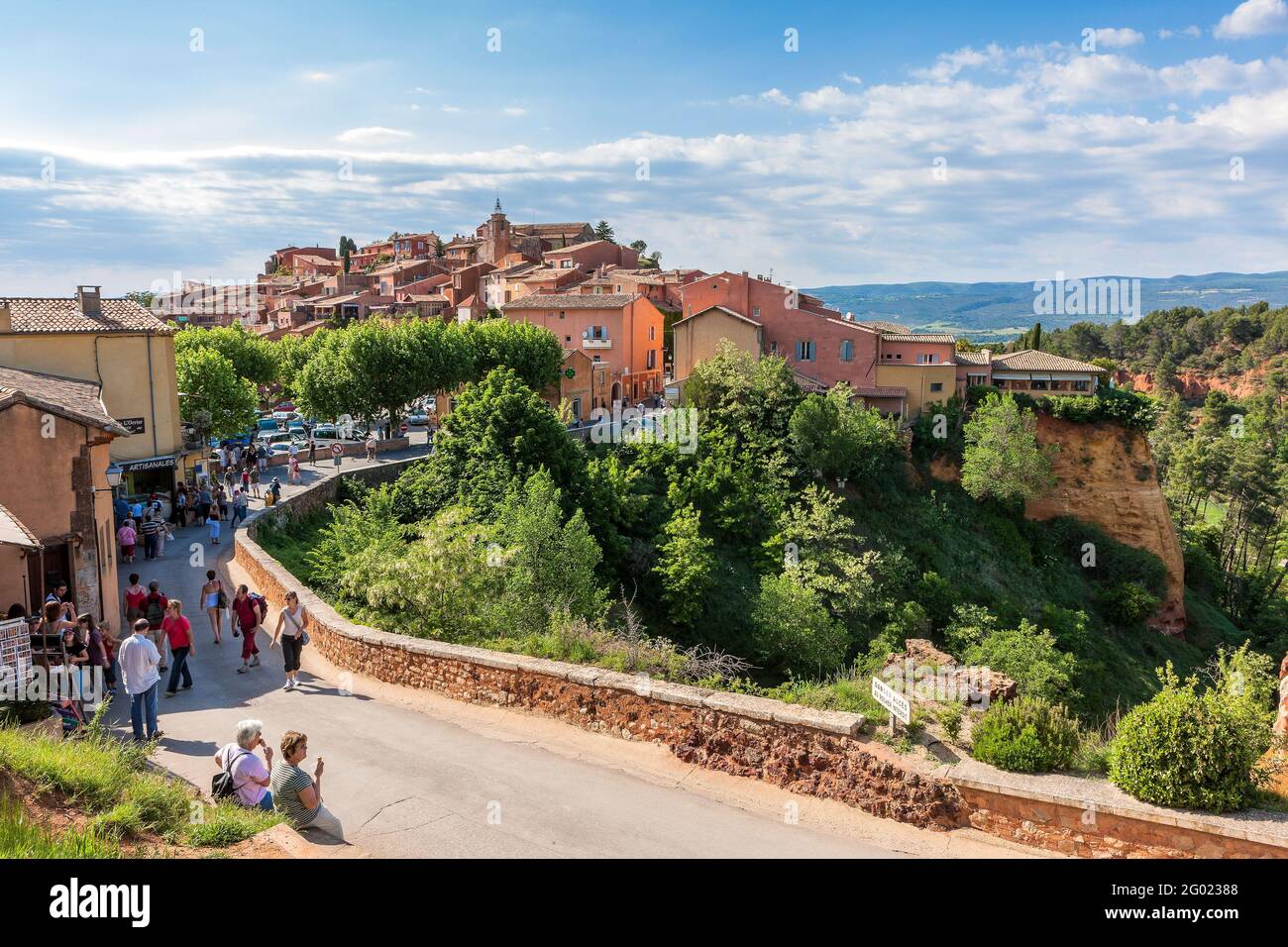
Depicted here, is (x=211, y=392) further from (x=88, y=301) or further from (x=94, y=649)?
(x=94, y=649)

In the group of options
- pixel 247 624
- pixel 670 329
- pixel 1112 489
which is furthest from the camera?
pixel 670 329

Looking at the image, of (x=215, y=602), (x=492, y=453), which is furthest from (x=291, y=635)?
(x=492, y=453)

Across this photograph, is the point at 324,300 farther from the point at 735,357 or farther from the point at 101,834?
the point at 101,834

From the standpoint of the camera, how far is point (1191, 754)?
7633 millimetres

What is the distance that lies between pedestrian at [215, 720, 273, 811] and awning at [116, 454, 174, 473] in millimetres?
23173

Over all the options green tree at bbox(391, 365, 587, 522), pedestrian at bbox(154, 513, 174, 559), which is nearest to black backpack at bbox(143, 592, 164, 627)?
pedestrian at bbox(154, 513, 174, 559)

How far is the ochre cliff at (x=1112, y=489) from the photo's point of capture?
45.0 meters

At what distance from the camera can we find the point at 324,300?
92.8 metres

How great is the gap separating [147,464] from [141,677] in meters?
20.9

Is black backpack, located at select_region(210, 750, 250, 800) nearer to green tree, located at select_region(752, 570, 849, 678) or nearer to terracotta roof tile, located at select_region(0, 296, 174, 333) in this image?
green tree, located at select_region(752, 570, 849, 678)

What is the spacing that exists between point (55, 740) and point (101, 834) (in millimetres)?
2937

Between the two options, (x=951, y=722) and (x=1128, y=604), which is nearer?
(x=951, y=722)

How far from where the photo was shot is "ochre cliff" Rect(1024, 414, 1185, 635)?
45000 millimetres
